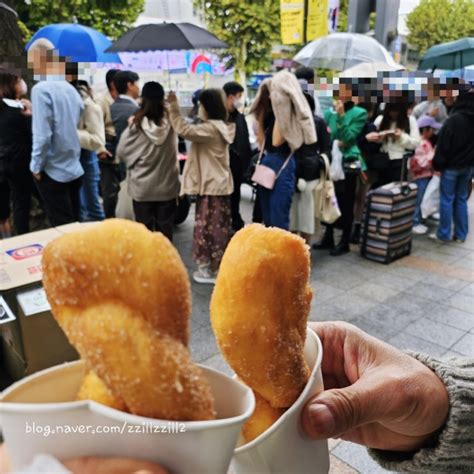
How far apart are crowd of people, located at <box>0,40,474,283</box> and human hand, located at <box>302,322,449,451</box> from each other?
83.2 inches

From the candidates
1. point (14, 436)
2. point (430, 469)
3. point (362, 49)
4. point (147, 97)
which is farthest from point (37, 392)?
point (362, 49)

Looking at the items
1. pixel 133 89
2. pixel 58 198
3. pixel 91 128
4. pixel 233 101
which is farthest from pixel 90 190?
pixel 233 101

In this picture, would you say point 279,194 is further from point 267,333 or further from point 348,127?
point 267,333

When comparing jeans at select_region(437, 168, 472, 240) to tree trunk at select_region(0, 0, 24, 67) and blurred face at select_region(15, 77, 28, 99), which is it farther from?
tree trunk at select_region(0, 0, 24, 67)

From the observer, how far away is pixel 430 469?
1.16 metres

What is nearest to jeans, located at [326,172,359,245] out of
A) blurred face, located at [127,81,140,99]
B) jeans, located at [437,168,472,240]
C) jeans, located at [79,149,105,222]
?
jeans, located at [437,168,472,240]

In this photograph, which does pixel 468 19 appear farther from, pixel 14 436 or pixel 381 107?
pixel 14 436

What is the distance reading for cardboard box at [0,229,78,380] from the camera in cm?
167

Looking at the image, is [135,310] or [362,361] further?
[362,361]

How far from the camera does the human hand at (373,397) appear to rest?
2.85 ft

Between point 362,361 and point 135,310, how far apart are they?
2.84 feet

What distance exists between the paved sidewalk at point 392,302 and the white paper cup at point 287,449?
158 centimetres

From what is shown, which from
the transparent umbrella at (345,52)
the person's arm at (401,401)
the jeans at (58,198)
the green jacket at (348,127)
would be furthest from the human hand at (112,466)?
the transparent umbrella at (345,52)

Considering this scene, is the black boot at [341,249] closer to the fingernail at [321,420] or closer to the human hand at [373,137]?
the human hand at [373,137]
